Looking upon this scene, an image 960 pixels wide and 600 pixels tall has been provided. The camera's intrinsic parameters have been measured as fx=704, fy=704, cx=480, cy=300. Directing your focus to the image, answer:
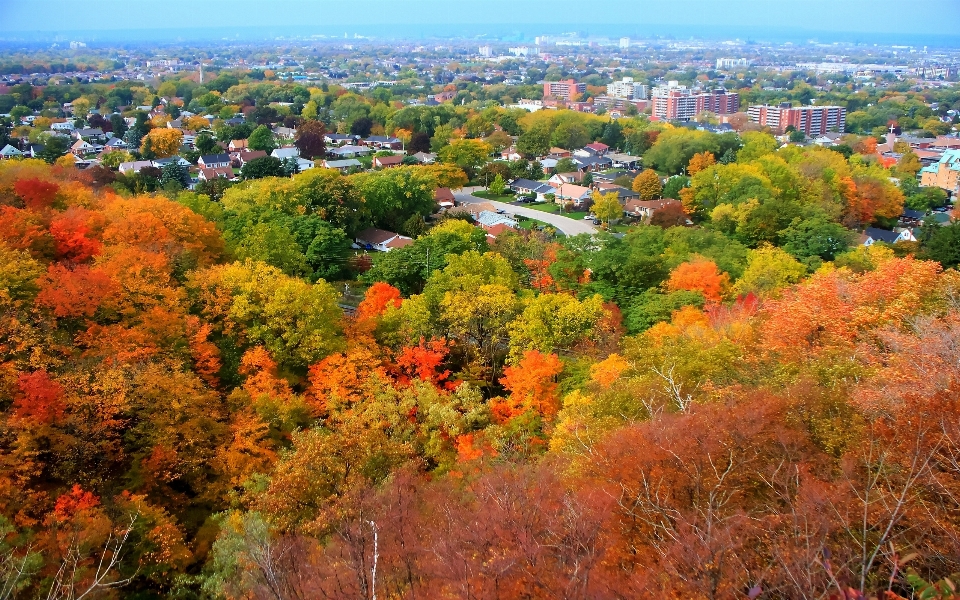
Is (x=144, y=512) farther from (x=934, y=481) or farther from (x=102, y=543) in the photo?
(x=934, y=481)

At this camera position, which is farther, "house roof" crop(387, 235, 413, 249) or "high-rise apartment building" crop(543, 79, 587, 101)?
"high-rise apartment building" crop(543, 79, 587, 101)

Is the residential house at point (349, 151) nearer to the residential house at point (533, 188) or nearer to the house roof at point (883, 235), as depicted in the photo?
the residential house at point (533, 188)

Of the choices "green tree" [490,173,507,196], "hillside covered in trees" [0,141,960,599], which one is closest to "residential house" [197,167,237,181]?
"green tree" [490,173,507,196]

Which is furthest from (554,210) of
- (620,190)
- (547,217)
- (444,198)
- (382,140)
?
(382,140)

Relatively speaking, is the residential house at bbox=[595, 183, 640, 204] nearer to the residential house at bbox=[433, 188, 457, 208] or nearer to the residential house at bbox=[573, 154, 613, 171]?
the residential house at bbox=[573, 154, 613, 171]

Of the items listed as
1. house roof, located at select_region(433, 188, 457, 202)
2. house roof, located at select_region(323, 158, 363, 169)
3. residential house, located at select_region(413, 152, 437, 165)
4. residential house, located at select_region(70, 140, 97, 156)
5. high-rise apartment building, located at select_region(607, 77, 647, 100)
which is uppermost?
high-rise apartment building, located at select_region(607, 77, 647, 100)
